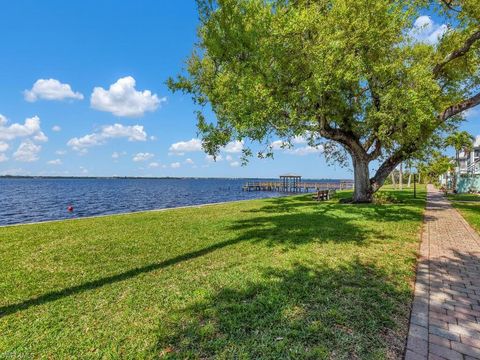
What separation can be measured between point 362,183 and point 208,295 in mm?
15099

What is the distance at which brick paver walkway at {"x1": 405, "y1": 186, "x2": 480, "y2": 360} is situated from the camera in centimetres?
312

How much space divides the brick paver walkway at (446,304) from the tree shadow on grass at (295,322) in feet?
0.63

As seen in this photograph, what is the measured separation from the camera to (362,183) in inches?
680

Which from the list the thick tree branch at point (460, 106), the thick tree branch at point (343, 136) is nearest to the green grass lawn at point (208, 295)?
the thick tree branch at point (343, 136)

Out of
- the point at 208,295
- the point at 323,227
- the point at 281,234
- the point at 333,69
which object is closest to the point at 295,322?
the point at 208,295

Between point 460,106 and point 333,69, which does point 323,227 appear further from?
point 460,106

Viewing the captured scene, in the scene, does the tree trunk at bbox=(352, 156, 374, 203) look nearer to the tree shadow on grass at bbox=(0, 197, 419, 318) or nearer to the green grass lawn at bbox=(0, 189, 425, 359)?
the tree shadow on grass at bbox=(0, 197, 419, 318)

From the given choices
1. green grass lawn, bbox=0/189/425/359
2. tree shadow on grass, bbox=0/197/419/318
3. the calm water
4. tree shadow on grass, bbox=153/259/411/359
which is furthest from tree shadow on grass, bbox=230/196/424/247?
the calm water

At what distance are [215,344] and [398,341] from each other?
6.62 ft

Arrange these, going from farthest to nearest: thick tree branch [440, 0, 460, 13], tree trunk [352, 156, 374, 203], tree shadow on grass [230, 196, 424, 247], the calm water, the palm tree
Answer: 1. the calm water
2. the palm tree
3. tree trunk [352, 156, 374, 203]
4. thick tree branch [440, 0, 460, 13]
5. tree shadow on grass [230, 196, 424, 247]

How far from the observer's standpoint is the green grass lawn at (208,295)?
3.16 metres

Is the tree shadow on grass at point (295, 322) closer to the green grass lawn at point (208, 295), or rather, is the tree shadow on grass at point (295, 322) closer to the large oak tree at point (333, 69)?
the green grass lawn at point (208, 295)

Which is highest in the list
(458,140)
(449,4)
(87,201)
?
(449,4)

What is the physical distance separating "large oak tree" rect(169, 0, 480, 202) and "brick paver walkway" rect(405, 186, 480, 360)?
20.4 ft
